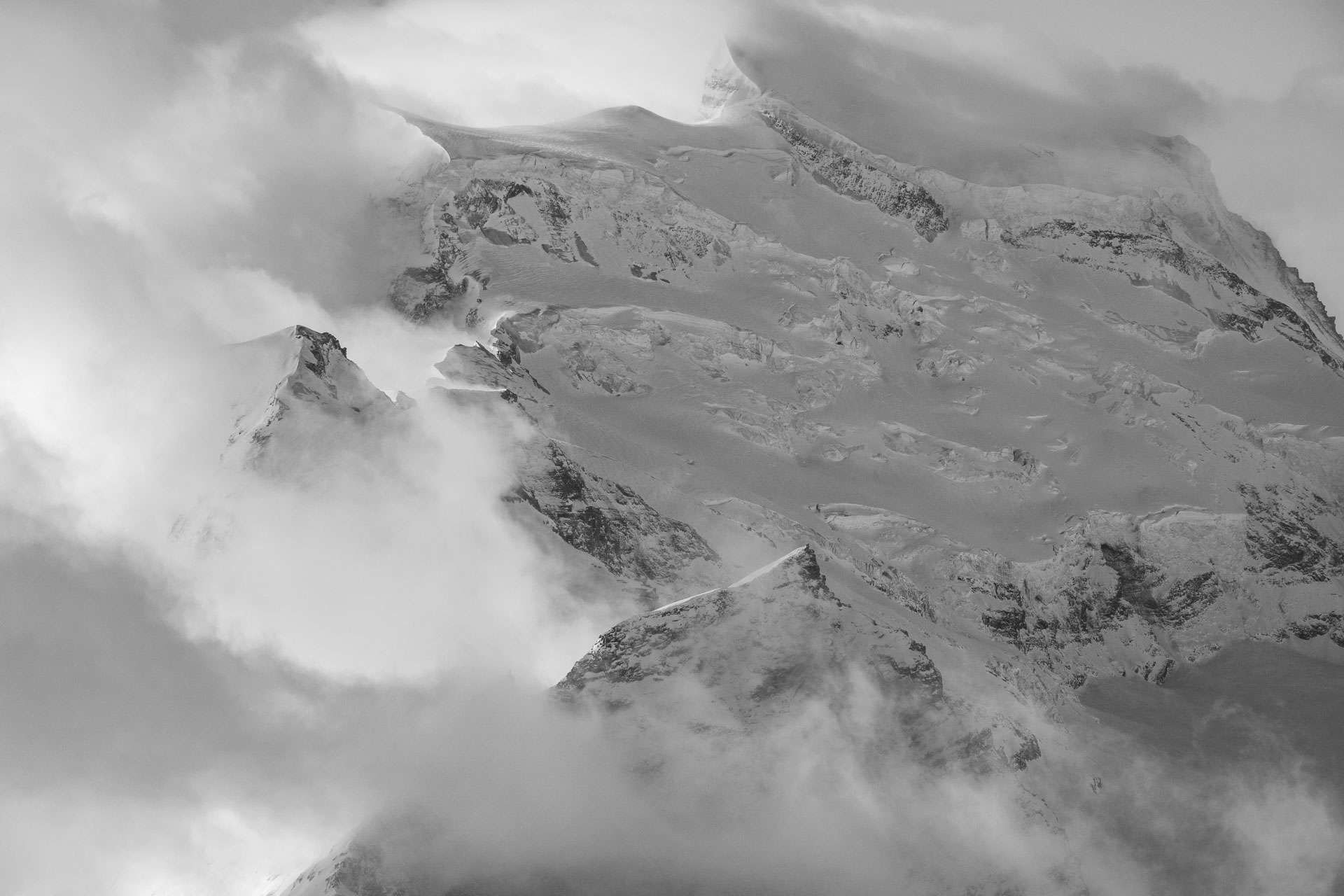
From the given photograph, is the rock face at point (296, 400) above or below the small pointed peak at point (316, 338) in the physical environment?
below

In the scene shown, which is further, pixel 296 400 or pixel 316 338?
Result: pixel 316 338

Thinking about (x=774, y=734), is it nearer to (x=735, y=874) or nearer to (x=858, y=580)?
(x=735, y=874)

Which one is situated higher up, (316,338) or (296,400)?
(316,338)

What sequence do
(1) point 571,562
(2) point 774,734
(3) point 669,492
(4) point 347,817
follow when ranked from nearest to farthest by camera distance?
(4) point 347,817
(2) point 774,734
(1) point 571,562
(3) point 669,492

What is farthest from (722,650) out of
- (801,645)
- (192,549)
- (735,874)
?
(192,549)

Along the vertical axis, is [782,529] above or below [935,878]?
above

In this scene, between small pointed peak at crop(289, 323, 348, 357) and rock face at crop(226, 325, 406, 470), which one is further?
small pointed peak at crop(289, 323, 348, 357)

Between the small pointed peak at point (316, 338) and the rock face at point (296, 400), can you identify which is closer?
the rock face at point (296, 400)

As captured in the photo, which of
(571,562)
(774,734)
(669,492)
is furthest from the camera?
(669,492)

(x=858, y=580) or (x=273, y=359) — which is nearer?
(x=273, y=359)

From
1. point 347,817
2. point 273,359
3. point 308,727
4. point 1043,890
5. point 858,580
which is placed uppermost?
point 273,359

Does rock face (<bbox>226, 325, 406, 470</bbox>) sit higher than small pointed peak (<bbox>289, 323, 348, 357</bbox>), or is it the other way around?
small pointed peak (<bbox>289, 323, 348, 357</bbox>)
